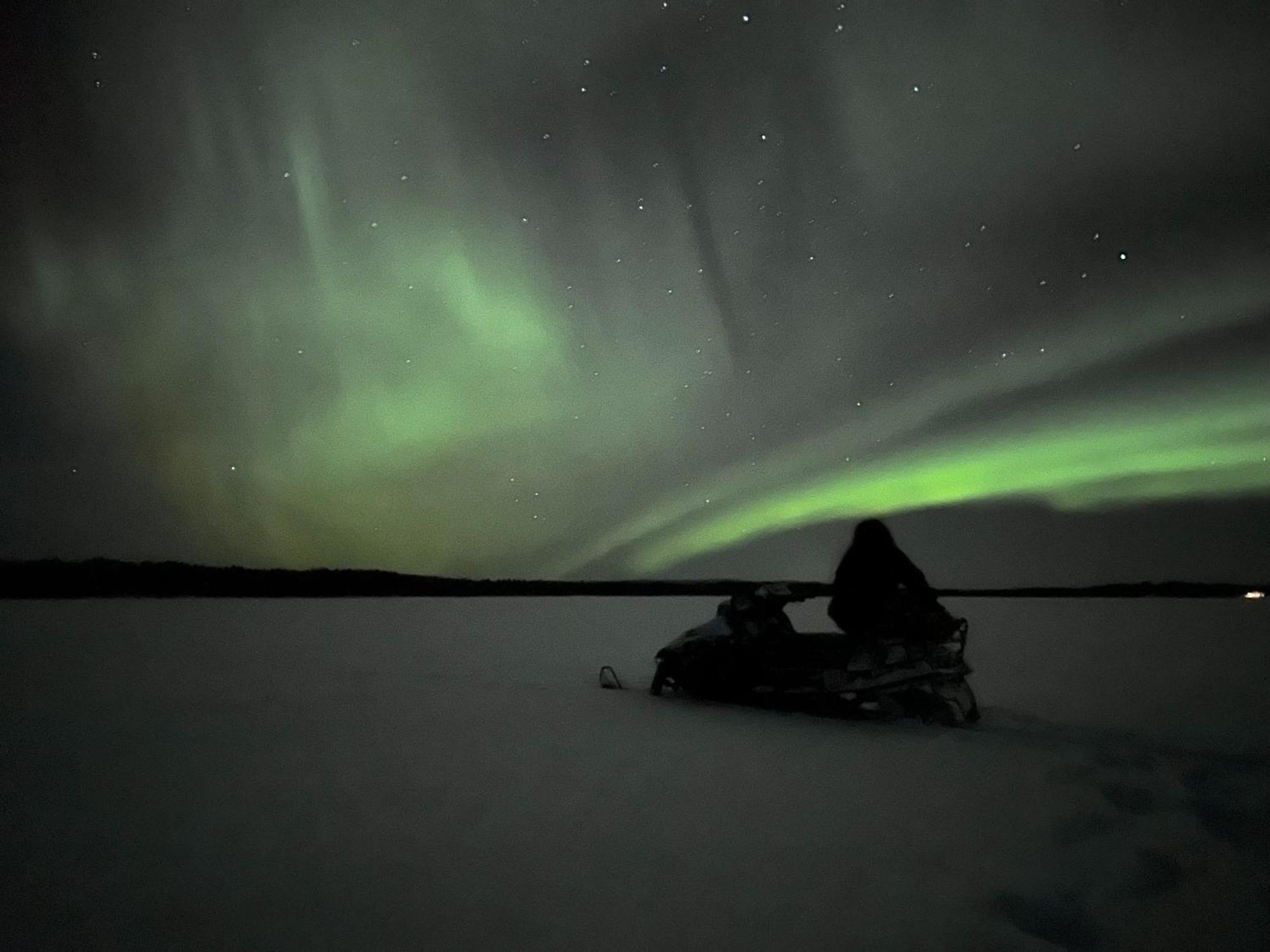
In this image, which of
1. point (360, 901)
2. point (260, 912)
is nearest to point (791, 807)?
point (360, 901)

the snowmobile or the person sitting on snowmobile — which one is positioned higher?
the person sitting on snowmobile

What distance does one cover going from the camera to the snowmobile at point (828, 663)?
699cm

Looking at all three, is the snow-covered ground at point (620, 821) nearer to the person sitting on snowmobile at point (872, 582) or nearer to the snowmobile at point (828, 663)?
the snowmobile at point (828, 663)

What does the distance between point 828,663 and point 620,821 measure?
391 centimetres

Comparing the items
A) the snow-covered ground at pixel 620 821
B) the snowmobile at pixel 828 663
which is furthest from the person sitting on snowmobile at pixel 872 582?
the snow-covered ground at pixel 620 821

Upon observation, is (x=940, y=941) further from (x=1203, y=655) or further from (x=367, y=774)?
(x=1203, y=655)

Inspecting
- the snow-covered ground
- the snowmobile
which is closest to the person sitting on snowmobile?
the snowmobile

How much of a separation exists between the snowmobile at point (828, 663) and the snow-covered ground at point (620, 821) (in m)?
0.35

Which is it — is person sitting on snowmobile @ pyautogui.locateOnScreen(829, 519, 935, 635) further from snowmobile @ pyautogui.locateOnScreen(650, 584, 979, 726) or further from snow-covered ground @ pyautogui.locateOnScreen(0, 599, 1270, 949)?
snow-covered ground @ pyautogui.locateOnScreen(0, 599, 1270, 949)

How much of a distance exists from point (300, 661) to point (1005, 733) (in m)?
11.7

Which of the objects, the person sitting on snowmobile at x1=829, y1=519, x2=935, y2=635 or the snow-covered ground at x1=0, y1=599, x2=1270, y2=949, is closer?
the snow-covered ground at x1=0, y1=599, x2=1270, y2=949

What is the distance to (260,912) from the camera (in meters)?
3.23

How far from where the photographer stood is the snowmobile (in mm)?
6992

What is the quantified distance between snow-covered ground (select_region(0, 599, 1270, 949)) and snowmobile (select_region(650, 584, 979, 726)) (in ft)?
1.16
